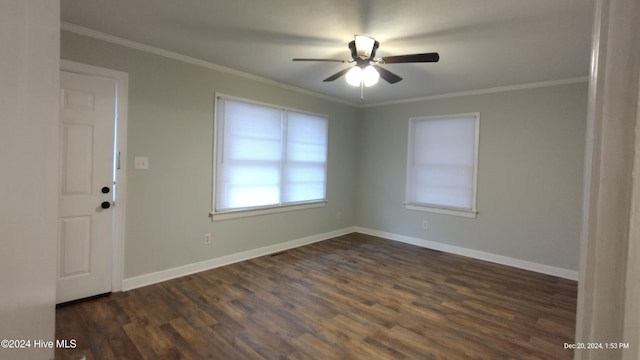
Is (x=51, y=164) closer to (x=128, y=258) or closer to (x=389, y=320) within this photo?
(x=389, y=320)

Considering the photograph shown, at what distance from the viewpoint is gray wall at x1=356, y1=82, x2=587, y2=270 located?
354 cm

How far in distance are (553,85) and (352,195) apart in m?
3.30

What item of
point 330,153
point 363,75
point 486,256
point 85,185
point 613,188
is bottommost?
point 486,256

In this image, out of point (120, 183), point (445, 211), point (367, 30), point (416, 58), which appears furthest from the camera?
point (445, 211)

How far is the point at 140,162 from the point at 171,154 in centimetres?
31

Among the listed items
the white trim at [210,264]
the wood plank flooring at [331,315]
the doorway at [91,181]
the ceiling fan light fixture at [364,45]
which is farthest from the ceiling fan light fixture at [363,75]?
the white trim at [210,264]

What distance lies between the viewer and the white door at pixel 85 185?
8.41ft

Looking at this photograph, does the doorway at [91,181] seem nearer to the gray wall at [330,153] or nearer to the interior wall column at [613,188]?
the gray wall at [330,153]

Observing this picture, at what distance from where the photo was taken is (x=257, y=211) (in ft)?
13.2

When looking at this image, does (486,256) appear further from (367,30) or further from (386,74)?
(367,30)

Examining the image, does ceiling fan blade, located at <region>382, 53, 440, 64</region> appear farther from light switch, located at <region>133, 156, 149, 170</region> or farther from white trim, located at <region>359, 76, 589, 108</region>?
light switch, located at <region>133, 156, 149, 170</region>

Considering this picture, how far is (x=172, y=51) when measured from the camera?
3.08m

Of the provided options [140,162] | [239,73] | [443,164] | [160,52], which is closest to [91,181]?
[140,162]

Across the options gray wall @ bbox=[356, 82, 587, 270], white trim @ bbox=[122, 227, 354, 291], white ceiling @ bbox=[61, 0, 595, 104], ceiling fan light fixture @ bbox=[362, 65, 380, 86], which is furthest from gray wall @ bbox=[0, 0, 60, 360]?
gray wall @ bbox=[356, 82, 587, 270]
